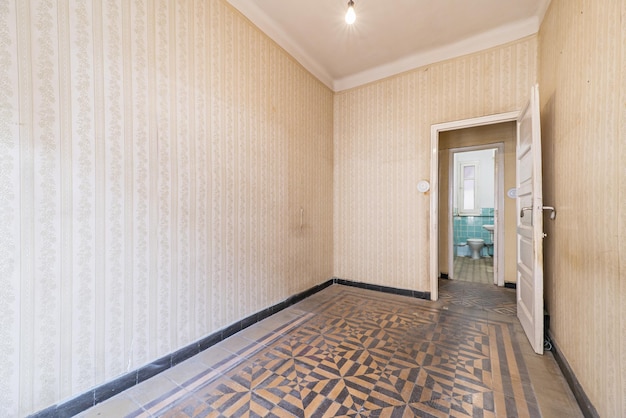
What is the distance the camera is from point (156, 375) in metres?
1.83

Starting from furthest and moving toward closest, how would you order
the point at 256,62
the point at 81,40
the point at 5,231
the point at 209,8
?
1. the point at 256,62
2. the point at 209,8
3. the point at 81,40
4. the point at 5,231

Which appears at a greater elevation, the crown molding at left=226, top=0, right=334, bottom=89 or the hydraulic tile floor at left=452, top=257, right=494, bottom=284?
the crown molding at left=226, top=0, right=334, bottom=89

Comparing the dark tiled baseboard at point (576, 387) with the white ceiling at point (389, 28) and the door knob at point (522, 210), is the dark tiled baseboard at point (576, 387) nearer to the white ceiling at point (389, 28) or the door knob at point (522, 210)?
the door knob at point (522, 210)

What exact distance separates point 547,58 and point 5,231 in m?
4.18

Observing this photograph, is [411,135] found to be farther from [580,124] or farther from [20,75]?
[20,75]

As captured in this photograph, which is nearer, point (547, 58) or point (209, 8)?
point (209, 8)

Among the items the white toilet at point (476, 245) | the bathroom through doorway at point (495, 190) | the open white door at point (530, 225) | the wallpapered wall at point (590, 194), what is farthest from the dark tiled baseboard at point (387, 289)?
the white toilet at point (476, 245)

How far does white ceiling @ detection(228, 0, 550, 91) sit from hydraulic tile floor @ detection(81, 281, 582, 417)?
122 inches

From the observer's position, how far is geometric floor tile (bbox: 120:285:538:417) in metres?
1.52

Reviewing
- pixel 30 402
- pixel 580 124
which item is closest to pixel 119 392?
pixel 30 402

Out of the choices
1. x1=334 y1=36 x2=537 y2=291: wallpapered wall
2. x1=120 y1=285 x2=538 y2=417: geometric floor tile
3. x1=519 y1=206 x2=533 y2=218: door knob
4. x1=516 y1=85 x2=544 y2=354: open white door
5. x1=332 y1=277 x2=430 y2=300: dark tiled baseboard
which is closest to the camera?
x1=120 y1=285 x2=538 y2=417: geometric floor tile

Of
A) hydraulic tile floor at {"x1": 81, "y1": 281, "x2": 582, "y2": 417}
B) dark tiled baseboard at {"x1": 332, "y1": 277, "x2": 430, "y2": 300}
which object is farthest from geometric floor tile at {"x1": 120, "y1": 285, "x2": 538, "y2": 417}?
dark tiled baseboard at {"x1": 332, "y1": 277, "x2": 430, "y2": 300}

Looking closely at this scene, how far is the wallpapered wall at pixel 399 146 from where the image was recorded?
9.71 feet

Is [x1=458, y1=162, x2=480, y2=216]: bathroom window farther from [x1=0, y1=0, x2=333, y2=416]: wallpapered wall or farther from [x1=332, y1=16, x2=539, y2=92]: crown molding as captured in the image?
[x1=0, y1=0, x2=333, y2=416]: wallpapered wall
